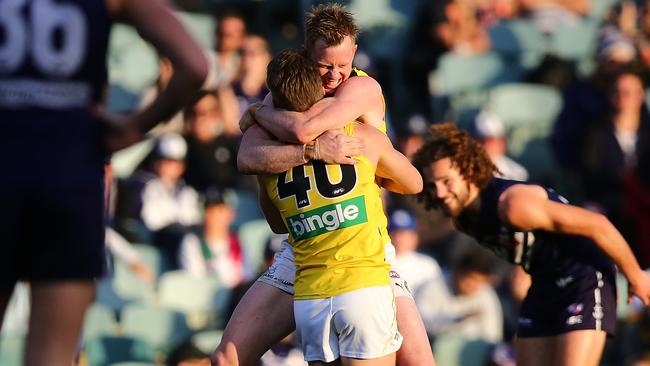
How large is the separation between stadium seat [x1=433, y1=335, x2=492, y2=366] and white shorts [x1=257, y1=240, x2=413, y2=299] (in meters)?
2.88

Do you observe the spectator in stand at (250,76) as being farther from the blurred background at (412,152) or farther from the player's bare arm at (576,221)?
the player's bare arm at (576,221)

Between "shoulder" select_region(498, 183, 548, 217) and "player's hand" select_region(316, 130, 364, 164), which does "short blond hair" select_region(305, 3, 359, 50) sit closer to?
"player's hand" select_region(316, 130, 364, 164)

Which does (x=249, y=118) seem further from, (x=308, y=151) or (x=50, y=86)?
(x=50, y=86)

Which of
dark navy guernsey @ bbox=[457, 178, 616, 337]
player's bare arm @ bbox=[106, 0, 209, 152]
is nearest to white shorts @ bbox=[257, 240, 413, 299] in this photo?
dark navy guernsey @ bbox=[457, 178, 616, 337]

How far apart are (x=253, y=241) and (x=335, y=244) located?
15.5ft

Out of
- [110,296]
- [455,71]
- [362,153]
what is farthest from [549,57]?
[362,153]

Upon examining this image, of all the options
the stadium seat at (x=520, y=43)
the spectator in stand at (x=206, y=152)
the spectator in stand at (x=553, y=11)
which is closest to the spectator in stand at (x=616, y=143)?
the stadium seat at (x=520, y=43)

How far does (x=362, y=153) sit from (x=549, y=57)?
723 cm

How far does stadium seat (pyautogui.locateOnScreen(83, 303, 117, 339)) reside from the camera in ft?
28.7

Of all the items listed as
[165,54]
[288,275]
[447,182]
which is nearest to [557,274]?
[447,182]

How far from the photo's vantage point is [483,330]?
923cm

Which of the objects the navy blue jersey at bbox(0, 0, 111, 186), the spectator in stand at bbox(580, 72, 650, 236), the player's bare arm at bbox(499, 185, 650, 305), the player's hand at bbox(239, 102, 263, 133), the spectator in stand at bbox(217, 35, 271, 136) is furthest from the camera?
the spectator in stand at bbox(217, 35, 271, 136)

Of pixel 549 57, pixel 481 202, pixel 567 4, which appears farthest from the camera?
pixel 567 4

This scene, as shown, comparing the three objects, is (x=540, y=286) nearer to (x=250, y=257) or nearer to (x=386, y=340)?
(x=386, y=340)
